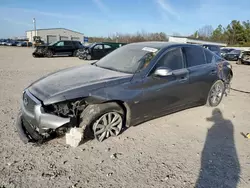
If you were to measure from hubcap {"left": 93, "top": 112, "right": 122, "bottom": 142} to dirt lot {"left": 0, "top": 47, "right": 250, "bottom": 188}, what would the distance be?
0.38 feet

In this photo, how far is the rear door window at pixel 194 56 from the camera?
425 centimetres

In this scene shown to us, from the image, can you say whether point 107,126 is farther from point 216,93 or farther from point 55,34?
point 55,34

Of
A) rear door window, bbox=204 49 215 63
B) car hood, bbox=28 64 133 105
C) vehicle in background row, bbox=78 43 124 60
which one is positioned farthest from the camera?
vehicle in background row, bbox=78 43 124 60

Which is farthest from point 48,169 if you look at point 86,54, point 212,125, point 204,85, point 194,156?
point 86,54

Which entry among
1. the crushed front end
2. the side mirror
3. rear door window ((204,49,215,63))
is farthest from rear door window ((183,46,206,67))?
the crushed front end

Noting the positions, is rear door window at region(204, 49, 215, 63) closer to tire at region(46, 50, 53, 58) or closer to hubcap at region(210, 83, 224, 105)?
hubcap at region(210, 83, 224, 105)

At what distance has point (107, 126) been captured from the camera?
129 inches

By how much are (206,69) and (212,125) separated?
51.4 inches

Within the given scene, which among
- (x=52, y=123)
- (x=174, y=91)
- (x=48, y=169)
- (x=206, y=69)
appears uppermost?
(x=206, y=69)

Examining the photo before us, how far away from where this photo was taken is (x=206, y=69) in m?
4.57

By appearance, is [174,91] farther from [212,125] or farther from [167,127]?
[212,125]

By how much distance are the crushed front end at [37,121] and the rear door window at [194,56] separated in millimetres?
2719

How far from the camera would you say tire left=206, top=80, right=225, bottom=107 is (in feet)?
16.1

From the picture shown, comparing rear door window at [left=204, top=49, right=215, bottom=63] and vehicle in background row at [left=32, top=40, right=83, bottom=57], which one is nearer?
rear door window at [left=204, top=49, right=215, bottom=63]
